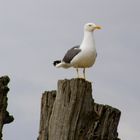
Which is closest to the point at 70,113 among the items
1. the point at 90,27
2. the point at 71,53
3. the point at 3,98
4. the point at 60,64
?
the point at 71,53

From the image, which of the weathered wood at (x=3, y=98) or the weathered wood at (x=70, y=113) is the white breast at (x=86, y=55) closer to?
the weathered wood at (x=70, y=113)

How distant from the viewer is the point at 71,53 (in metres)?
14.1

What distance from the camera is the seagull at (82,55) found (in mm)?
13820

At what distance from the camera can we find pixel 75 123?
11.2 meters

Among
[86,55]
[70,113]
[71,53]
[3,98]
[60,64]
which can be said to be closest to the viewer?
[70,113]

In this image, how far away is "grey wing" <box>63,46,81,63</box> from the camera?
1400 centimetres

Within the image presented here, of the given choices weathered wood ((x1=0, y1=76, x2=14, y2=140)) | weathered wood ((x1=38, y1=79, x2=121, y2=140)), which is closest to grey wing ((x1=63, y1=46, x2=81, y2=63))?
weathered wood ((x1=38, y1=79, x2=121, y2=140))

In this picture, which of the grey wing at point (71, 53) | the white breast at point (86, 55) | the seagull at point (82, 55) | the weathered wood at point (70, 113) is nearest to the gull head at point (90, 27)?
the seagull at point (82, 55)

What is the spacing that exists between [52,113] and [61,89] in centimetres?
50

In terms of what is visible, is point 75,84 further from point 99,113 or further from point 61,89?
point 99,113

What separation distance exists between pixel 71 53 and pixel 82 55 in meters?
0.38

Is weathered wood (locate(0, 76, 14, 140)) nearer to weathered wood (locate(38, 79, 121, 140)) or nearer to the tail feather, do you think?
the tail feather

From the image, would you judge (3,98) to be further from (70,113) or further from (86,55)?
(70,113)

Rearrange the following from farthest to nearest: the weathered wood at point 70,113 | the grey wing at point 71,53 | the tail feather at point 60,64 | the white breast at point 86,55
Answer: the tail feather at point 60,64
the grey wing at point 71,53
the white breast at point 86,55
the weathered wood at point 70,113
